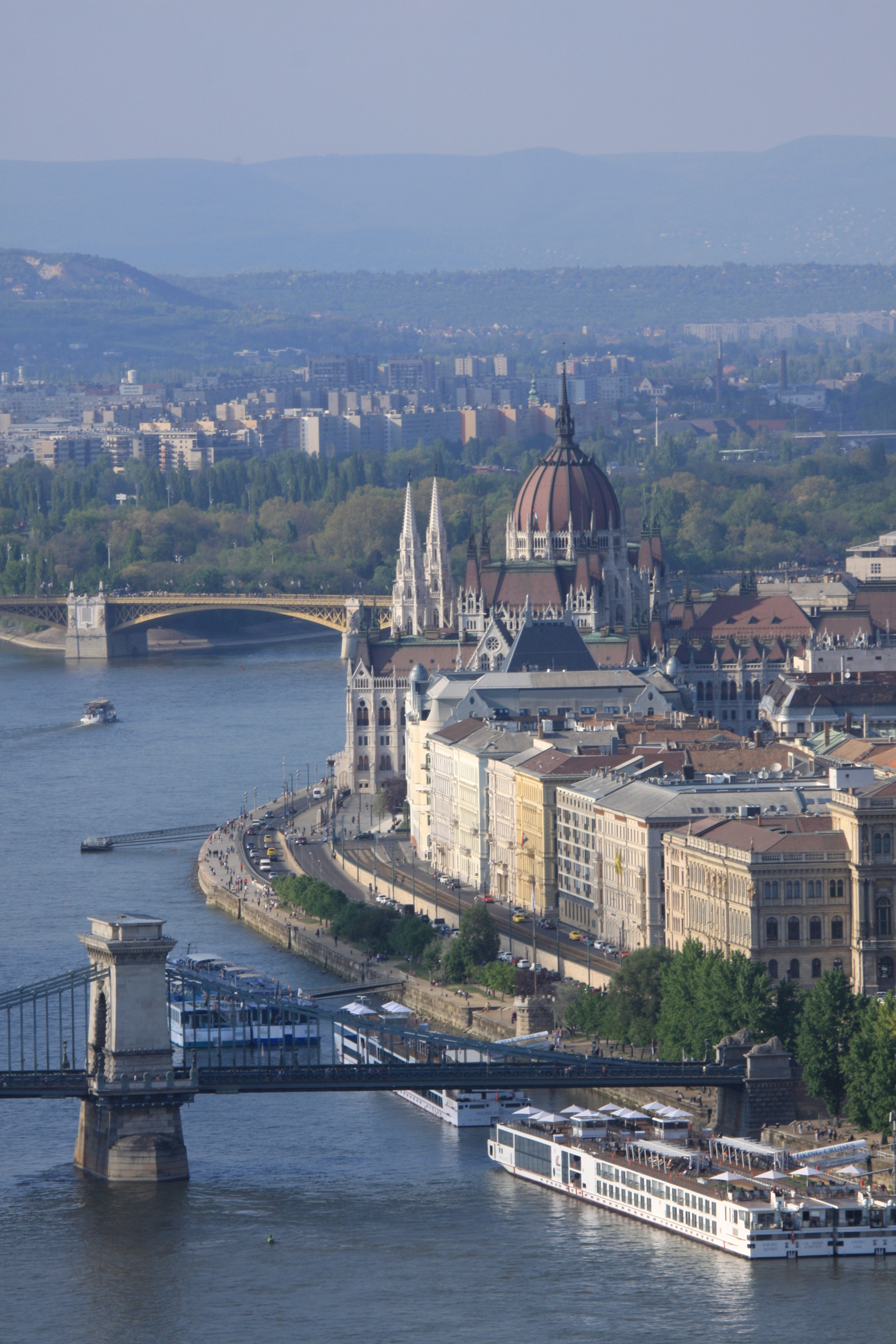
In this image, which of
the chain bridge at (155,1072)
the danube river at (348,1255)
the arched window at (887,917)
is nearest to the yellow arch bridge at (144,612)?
the arched window at (887,917)

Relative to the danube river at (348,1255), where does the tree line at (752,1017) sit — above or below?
above

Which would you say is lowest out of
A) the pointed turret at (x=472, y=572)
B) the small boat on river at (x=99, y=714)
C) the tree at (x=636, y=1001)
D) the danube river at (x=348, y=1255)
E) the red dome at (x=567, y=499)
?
the small boat on river at (x=99, y=714)

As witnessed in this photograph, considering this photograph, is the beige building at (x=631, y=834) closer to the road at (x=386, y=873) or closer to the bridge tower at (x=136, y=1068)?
the road at (x=386, y=873)

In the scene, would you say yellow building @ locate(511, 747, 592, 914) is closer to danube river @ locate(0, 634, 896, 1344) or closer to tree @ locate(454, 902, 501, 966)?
tree @ locate(454, 902, 501, 966)

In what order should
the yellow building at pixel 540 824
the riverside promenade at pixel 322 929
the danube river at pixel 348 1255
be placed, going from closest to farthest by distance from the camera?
the danube river at pixel 348 1255
the riverside promenade at pixel 322 929
the yellow building at pixel 540 824

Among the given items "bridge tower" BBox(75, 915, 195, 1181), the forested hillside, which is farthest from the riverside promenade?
the forested hillside

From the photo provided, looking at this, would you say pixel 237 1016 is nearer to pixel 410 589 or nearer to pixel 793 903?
pixel 793 903

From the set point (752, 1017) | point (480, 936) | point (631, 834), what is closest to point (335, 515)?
point (631, 834)

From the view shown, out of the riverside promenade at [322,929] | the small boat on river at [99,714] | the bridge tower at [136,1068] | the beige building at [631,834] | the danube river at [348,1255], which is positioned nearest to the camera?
the danube river at [348,1255]
